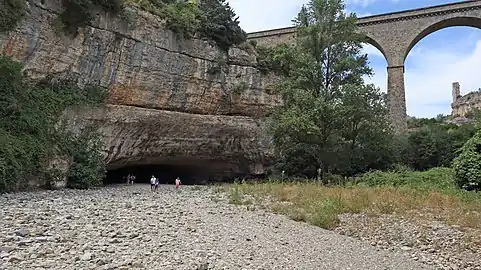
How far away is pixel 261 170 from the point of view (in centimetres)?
3056

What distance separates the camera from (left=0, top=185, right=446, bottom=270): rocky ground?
6.38m

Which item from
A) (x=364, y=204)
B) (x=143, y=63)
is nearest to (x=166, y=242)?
(x=364, y=204)

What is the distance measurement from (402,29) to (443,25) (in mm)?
3623

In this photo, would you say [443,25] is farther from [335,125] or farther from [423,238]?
[423,238]

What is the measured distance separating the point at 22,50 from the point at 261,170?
18.6 meters

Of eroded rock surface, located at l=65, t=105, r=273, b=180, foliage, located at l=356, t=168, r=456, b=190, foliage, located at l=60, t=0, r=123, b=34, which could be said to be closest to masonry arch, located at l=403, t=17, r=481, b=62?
foliage, located at l=356, t=168, r=456, b=190

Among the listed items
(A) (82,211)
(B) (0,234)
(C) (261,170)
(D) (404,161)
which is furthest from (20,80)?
(D) (404,161)

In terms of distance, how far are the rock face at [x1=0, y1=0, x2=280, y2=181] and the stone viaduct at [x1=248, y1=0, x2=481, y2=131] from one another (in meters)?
11.7

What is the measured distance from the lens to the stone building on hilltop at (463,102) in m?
60.3

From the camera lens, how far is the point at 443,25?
34.3 metres

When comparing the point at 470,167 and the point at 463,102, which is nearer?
the point at 470,167

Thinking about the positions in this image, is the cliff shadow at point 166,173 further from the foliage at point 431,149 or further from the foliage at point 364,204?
the foliage at point 431,149

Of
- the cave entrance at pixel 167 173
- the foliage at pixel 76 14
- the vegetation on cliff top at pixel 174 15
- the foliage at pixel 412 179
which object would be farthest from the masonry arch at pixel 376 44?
the foliage at pixel 76 14

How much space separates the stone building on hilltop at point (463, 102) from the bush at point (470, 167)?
151ft
